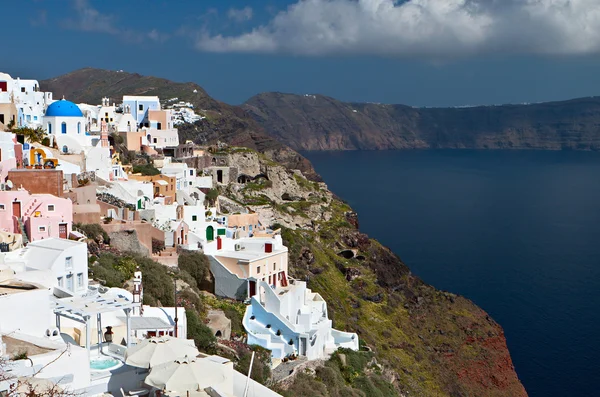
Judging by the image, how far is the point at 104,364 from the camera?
A: 12555 mm

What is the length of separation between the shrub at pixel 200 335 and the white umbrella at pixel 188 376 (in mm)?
6027

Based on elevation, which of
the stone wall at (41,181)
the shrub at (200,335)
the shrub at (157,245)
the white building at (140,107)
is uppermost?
the white building at (140,107)

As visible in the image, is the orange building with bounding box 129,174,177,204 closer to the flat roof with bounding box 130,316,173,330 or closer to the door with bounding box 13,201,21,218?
the door with bounding box 13,201,21,218

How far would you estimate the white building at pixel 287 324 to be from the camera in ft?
74.6

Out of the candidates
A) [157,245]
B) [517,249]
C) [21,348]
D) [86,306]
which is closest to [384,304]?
[157,245]

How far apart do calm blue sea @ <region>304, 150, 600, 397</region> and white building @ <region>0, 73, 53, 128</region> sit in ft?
104

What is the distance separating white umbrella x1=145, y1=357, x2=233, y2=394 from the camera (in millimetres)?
11281

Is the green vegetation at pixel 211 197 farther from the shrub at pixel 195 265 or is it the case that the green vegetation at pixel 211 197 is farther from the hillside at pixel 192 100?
the hillside at pixel 192 100

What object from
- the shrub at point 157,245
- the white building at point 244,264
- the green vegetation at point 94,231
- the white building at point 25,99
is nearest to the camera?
the green vegetation at point 94,231

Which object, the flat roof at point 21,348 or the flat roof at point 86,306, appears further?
the flat roof at point 86,306

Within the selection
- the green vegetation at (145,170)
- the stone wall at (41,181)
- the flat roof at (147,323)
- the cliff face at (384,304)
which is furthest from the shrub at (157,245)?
the green vegetation at (145,170)

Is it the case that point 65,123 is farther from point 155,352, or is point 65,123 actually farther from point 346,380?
point 155,352

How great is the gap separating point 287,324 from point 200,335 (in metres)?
5.35

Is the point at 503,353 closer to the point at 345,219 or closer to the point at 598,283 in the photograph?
the point at 345,219
